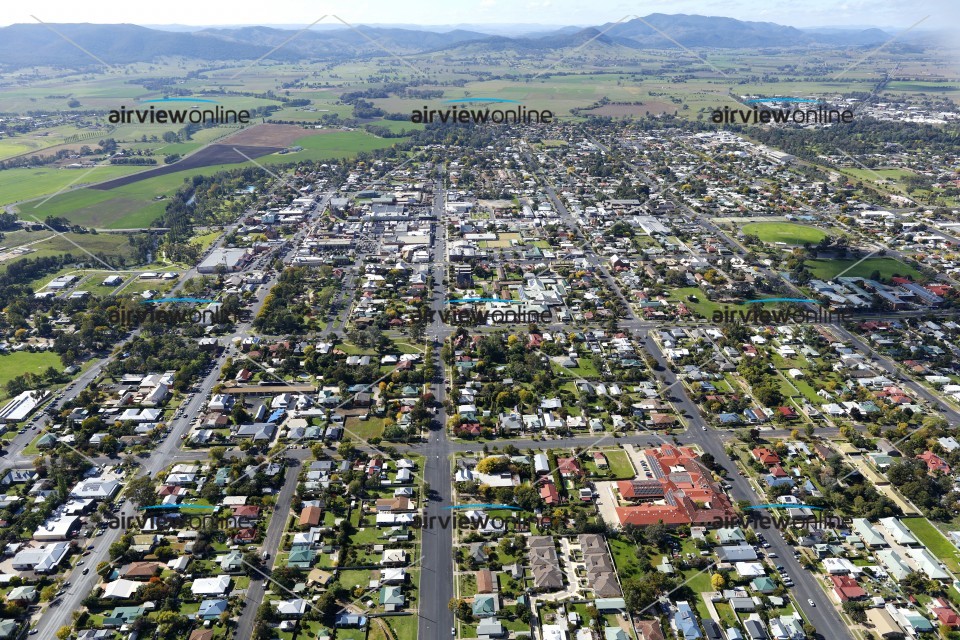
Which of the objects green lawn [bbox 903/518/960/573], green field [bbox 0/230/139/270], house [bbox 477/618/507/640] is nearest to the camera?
house [bbox 477/618/507/640]

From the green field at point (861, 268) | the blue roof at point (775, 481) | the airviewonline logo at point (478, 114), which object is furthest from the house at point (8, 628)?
the airviewonline logo at point (478, 114)

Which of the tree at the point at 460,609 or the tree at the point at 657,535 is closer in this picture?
the tree at the point at 460,609

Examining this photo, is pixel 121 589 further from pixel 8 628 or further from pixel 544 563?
pixel 544 563

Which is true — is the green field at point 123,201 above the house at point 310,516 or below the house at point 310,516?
above

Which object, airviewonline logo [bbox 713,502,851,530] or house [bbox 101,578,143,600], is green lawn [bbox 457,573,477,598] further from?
house [bbox 101,578,143,600]

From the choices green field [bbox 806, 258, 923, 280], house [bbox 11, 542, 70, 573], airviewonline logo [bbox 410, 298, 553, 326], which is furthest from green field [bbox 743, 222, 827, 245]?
house [bbox 11, 542, 70, 573]

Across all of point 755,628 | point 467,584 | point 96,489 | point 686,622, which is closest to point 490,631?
point 467,584

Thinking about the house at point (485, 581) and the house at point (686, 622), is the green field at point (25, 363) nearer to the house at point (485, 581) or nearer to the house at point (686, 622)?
the house at point (485, 581)

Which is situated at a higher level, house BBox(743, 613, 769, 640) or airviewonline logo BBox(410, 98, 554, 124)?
airviewonline logo BBox(410, 98, 554, 124)
